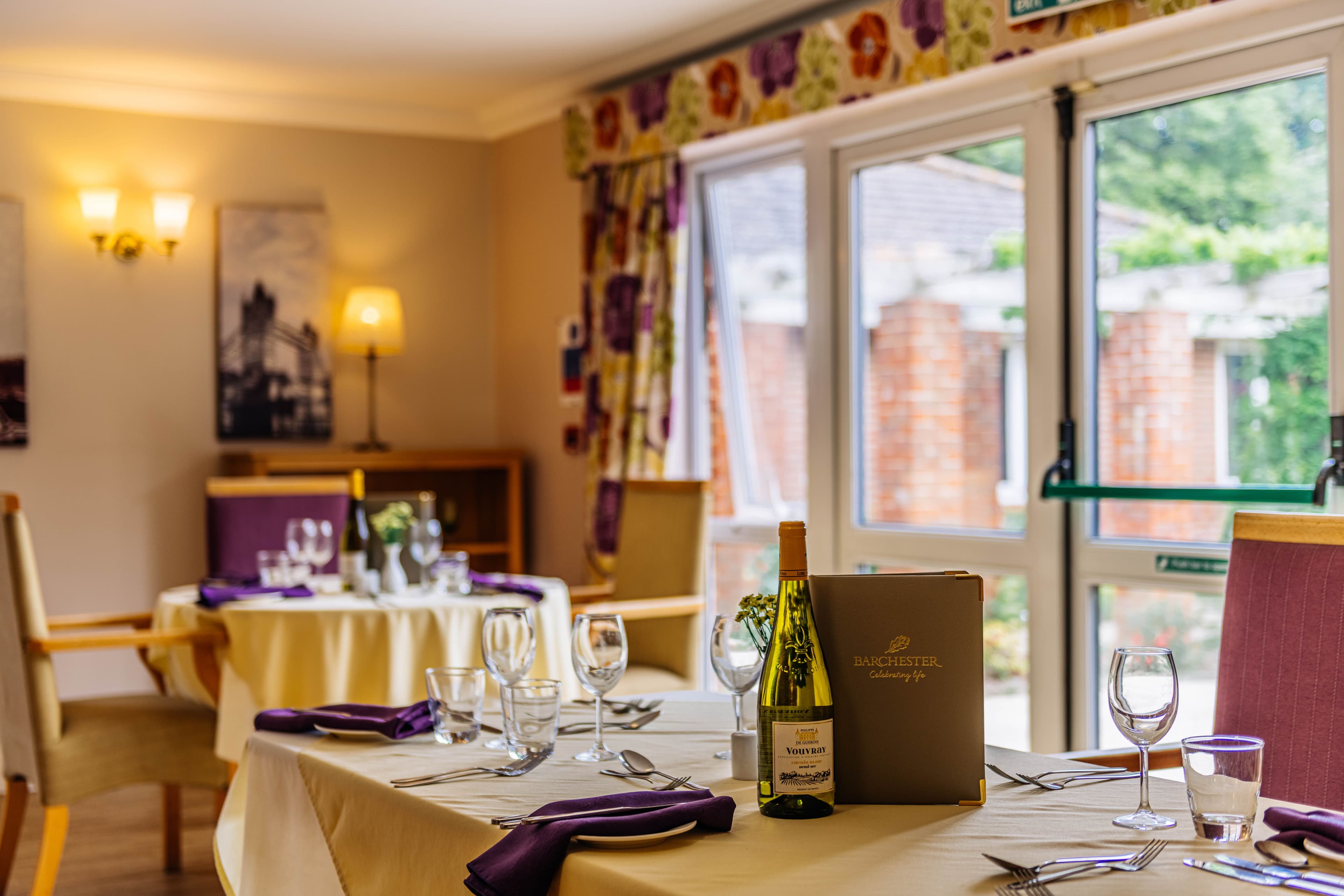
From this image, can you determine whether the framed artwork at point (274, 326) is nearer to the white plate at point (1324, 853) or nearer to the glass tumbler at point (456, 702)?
the glass tumbler at point (456, 702)

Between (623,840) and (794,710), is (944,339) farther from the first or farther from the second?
(623,840)

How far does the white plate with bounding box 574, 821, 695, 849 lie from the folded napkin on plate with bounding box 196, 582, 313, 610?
2.41 metres

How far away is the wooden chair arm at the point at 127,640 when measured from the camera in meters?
3.27

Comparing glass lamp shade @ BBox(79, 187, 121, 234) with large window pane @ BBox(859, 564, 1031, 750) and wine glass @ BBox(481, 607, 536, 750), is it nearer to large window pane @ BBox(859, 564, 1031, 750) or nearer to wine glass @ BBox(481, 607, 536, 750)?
large window pane @ BBox(859, 564, 1031, 750)

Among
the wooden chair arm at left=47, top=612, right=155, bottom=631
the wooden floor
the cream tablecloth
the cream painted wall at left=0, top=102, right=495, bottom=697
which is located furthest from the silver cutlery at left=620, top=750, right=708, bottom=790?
the cream painted wall at left=0, top=102, right=495, bottom=697

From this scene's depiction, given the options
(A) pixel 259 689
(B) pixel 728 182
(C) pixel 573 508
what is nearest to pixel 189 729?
(A) pixel 259 689

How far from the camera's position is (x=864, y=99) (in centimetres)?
407

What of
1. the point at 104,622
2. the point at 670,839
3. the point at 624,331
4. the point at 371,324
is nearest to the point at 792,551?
the point at 670,839

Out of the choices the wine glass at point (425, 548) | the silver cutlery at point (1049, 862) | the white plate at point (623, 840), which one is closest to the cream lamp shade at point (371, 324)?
the wine glass at point (425, 548)

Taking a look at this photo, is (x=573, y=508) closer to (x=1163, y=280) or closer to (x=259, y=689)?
(x=259, y=689)

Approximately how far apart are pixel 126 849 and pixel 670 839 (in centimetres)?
344

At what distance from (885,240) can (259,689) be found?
242 cm

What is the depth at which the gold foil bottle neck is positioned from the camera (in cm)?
145

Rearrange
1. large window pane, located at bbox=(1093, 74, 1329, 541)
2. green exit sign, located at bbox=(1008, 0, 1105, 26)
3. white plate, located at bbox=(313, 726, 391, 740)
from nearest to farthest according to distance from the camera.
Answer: white plate, located at bbox=(313, 726, 391, 740), large window pane, located at bbox=(1093, 74, 1329, 541), green exit sign, located at bbox=(1008, 0, 1105, 26)
